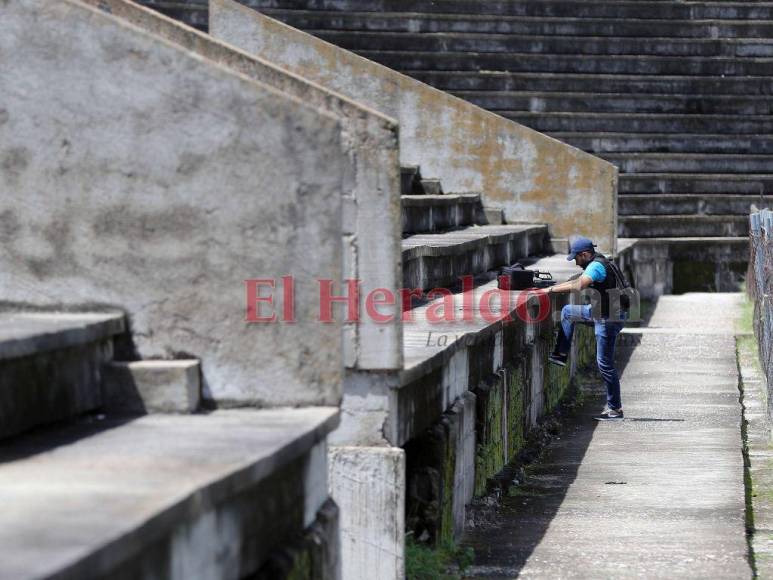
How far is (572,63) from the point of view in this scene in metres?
19.3

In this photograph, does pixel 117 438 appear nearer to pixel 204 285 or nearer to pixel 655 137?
pixel 204 285

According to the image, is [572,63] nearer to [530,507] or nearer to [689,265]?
[689,265]

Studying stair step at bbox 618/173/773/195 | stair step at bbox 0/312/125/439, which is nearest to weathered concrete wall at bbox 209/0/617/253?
stair step at bbox 618/173/773/195

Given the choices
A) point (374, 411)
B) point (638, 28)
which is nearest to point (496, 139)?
point (638, 28)

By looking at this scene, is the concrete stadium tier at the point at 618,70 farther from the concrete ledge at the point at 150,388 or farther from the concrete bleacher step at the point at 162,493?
the concrete bleacher step at the point at 162,493

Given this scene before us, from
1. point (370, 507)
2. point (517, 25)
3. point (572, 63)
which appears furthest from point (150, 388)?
point (517, 25)

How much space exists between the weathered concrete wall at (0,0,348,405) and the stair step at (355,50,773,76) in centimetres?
1376

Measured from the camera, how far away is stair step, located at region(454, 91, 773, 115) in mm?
18625

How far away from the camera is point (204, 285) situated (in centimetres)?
497

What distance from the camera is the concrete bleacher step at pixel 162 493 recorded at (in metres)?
3.01

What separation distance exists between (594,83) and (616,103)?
42cm

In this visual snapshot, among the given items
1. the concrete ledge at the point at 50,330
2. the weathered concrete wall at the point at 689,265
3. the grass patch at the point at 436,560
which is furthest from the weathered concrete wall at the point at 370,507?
the weathered concrete wall at the point at 689,265

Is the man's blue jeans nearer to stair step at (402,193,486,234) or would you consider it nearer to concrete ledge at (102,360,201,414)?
stair step at (402,193,486,234)

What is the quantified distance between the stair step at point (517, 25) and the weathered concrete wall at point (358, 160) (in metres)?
14.1
